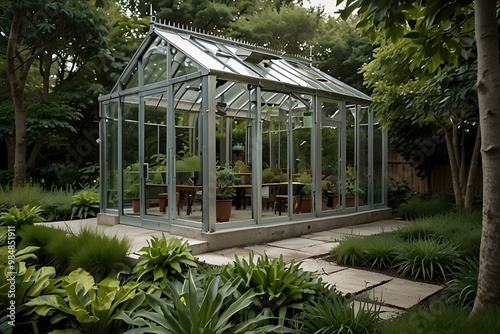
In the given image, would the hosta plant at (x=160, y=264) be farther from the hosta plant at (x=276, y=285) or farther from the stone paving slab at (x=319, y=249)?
the stone paving slab at (x=319, y=249)

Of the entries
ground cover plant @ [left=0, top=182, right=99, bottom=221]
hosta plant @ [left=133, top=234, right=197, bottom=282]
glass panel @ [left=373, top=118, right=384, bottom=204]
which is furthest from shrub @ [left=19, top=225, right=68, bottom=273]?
glass panel @ [left=373, top=118, right=384, bottom=204]

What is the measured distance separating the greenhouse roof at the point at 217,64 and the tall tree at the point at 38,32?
13.8 ft

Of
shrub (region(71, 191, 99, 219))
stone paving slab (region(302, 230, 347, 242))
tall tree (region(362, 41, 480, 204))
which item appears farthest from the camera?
shrub (region(71, 191, 99, 219))

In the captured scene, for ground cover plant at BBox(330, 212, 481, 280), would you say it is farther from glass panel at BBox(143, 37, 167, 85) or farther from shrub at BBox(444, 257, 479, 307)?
glass panel at BBox(143, 37, 167, 85)

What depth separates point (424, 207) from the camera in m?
8.72

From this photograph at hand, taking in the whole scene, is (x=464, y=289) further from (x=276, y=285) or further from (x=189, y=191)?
(x=189, y=191)

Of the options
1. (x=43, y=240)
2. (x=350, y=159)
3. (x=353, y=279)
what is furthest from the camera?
(x=350, y=159)

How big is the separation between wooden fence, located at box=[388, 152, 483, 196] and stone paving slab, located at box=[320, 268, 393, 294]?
6.69 metres

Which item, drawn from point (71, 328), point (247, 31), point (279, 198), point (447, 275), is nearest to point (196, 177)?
point (279, 198)

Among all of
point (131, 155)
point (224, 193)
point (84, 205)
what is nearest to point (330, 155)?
point (224, 193)

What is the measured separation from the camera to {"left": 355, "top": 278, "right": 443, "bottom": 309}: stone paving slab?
3.61 meters

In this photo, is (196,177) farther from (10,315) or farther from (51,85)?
(51,85)

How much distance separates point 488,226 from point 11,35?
1158 cm

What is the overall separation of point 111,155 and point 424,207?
636 cm
